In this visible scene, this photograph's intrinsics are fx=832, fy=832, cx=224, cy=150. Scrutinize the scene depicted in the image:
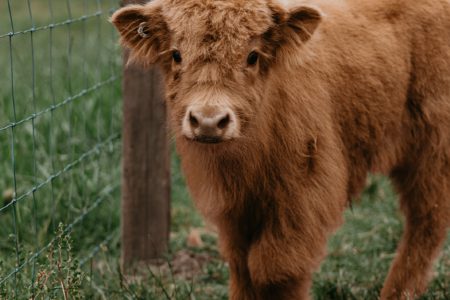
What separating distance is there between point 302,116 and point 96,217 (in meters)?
2.20

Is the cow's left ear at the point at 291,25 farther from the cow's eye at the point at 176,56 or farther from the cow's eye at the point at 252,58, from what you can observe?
the cow's eye at the point at 176,56

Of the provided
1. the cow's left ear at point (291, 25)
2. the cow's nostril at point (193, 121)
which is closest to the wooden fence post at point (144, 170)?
the cow's left ear at point (291, 25)

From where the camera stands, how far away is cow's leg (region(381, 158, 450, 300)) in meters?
4.94

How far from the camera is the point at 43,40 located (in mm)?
10344

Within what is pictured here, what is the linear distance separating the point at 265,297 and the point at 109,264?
123 centimetres

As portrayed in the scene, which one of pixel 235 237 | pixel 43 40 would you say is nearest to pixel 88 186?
pixel 235 237

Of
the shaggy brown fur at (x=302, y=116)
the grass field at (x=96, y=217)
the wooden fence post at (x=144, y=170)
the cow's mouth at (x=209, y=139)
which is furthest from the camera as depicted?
the wooden fence post at (x=144, y=170)

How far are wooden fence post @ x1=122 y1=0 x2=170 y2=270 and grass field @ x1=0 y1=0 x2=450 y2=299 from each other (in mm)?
163

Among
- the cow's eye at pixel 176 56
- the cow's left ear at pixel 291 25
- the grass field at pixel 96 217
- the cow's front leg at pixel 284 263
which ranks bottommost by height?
the grass field at pixel 96 217

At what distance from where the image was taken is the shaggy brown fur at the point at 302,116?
3816 millimetres

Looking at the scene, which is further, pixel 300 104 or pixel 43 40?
pixel 43 40

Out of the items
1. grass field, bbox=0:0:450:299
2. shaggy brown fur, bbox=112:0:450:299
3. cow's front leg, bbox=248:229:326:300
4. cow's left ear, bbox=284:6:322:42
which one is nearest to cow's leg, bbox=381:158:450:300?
shaggy brown fur, bbox=112:0:450:299

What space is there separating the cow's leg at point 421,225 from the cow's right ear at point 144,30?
1.81 meters

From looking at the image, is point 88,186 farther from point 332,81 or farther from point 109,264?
point 332,81
